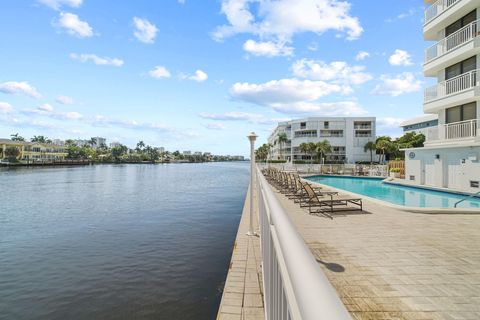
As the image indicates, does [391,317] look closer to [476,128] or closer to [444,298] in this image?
[444,298]

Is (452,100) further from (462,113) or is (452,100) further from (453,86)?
(453,86)

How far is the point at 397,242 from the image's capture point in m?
6.28

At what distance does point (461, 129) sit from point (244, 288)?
19.8 meters

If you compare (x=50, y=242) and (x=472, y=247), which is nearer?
(x=472, y=247)

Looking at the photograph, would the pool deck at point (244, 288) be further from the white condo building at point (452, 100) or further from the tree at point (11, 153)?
the tree at point (11, 153)

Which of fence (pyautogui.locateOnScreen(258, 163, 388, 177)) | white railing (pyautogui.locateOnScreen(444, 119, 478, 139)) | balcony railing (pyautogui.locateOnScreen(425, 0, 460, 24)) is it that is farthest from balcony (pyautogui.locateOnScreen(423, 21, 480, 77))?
fence (pyautogui.locateOnScreen(258, 163, 388, 177))

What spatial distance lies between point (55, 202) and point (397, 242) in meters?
22.9

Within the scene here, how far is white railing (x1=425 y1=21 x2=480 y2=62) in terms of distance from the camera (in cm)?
1706

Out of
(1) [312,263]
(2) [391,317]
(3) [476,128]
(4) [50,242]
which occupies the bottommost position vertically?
(4) [50,242]

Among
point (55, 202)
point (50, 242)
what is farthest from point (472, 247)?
point (55, 202)

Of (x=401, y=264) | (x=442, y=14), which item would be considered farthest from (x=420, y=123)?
(x=401, y=264)

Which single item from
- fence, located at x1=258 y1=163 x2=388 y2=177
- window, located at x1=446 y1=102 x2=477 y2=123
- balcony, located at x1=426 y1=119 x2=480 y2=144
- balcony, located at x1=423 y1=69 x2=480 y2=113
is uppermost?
balcony, located at x1=423 y1=69 x2=480 y2=113

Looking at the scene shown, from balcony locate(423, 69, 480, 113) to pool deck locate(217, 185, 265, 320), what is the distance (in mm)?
17760

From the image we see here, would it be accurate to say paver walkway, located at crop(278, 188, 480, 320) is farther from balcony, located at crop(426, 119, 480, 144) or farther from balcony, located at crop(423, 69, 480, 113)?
balcony, located at crop(423, 69, 480, 113)
